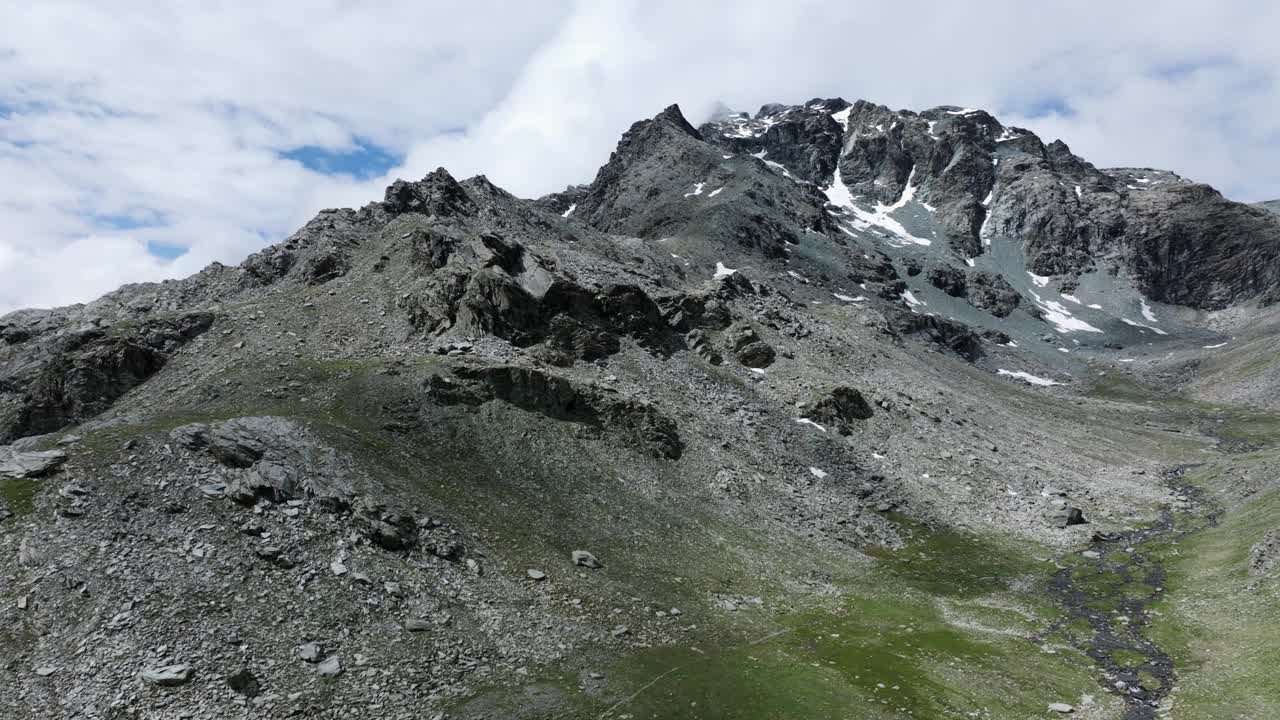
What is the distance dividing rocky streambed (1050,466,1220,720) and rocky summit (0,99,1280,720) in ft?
1.42

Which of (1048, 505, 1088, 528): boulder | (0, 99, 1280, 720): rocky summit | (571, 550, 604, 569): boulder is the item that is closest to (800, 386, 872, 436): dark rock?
(0, 99, 1280, 720): rocky summit

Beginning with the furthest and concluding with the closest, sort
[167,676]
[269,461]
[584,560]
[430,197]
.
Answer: [430,197] < [584,560] < [269,461] < [167,676]

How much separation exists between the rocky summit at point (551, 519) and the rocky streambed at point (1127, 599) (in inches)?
17.0

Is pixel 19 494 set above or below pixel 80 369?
below

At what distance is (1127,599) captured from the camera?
60.5 m

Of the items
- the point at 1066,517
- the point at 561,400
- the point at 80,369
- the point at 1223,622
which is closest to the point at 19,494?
the point at 80,369

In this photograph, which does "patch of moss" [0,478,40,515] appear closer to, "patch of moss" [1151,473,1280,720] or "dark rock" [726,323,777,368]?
"patch of moss" [1151,473,1280,720]

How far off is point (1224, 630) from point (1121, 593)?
1242 centimetres

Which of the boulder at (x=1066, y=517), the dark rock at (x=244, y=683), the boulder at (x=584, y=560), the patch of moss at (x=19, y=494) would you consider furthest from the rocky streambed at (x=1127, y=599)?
the patch of moss at (x=19, y=494)

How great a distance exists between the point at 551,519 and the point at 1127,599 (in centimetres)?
5103

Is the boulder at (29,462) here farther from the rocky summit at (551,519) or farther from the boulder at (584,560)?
the boulder at (584,560)

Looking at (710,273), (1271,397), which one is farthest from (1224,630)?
(1271,397)

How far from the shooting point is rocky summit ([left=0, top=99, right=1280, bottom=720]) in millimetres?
37438

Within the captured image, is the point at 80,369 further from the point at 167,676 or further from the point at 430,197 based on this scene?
the point at 430,197
